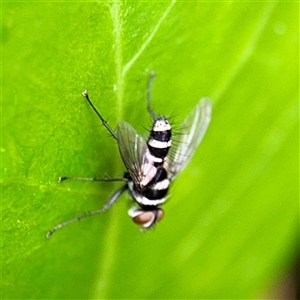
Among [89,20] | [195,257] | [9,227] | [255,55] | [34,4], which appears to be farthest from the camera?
[195,257]

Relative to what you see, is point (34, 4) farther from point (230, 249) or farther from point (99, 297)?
point (230, 249)

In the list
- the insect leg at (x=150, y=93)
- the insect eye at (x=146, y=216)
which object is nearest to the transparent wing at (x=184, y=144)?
the insect eye at (x=146, y=216)

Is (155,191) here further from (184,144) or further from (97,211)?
(97,211)

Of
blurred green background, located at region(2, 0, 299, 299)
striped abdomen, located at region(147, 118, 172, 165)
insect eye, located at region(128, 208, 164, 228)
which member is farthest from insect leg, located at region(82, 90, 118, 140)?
insect eye, located at region(128, 208, 164, 228)

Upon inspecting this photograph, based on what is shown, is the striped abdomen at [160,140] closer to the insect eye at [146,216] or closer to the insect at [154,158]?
the insect at [154,158]

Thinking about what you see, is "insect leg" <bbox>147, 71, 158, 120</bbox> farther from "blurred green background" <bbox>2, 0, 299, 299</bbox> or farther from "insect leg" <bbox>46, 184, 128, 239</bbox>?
"insect leg" <bbox>46, 184, 128, 239</bbox>

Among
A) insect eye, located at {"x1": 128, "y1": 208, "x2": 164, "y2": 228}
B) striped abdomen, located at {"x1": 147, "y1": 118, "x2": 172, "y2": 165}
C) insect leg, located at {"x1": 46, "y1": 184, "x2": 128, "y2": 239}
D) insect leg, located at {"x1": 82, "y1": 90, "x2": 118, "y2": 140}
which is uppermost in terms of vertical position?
insect leg, located at {"x1": 82, "y1": 90, "x2": 118, "y2": 140}

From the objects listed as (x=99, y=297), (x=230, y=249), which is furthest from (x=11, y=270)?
(x=230, y=249)
